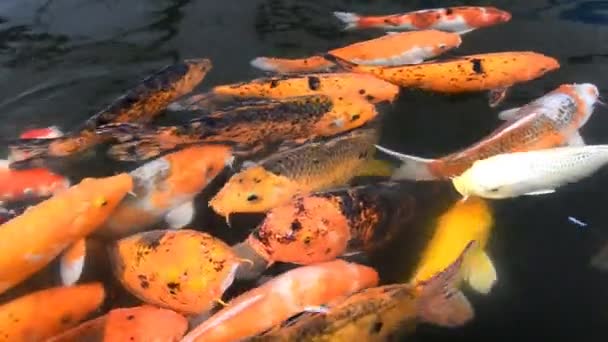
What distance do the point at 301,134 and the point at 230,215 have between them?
0.57 metres

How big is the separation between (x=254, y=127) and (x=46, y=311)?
4.30 ft

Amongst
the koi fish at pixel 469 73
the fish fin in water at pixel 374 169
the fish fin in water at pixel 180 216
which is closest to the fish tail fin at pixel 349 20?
the koi fish at pixel 469 73

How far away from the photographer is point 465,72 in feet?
12.8

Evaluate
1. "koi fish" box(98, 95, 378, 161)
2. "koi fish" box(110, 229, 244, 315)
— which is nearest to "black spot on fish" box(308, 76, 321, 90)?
"koi fish" box(98, 95, 378, 161)

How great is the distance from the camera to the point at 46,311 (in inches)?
112

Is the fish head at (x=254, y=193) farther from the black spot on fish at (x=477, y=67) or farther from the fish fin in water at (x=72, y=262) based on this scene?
the black spot on fish at (x=477, y=67)

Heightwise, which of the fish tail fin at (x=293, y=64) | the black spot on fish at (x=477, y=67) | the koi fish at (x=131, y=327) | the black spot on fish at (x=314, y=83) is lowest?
the koi fish at (x=131, y=327)

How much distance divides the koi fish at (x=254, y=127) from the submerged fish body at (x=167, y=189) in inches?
3.7

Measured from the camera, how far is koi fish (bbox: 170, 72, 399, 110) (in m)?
3.85

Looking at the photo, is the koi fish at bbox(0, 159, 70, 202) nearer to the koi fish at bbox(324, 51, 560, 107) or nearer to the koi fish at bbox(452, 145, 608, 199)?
the koi fish at bbox(324, 51, 560, 107)

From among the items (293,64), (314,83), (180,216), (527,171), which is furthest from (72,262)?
(527,171)

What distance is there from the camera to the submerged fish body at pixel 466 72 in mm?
3912

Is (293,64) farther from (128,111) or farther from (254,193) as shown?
(254,193)

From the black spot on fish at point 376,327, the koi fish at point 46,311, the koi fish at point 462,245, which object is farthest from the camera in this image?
the koi fish at point 462,245
